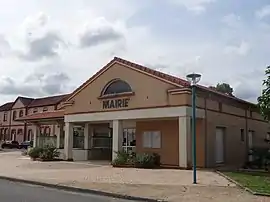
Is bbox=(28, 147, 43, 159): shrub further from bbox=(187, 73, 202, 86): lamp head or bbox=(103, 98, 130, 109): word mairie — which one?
bbox=(187, 73, 202, 86): lamp head

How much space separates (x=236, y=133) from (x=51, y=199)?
1714 cm

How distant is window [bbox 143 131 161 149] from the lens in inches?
925

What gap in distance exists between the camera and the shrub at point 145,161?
21125 mm

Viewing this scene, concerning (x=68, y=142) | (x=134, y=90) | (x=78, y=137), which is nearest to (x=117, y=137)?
(x=134, y=90)

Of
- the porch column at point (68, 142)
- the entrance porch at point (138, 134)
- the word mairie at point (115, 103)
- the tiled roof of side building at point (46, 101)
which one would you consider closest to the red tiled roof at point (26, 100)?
the tiled roof of side building at point (46, 101)

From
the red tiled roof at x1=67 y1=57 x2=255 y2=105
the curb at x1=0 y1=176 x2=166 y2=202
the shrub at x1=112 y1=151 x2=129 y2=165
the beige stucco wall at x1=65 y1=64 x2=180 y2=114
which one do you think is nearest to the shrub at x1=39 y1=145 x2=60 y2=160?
the beige stucco wall at x1=65 y1=64 x2=180 y2=114

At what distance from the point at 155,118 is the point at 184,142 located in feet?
8.00

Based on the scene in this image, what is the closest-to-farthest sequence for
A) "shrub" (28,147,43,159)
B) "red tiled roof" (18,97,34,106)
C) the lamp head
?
the lamp head < "shrub" (28,147,43,159) < "red tiled roof" (18,97,34,106)

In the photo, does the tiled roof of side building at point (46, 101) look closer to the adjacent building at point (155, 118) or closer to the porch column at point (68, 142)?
the adjacent building at point (155, 118)

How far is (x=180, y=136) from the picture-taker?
2070cm

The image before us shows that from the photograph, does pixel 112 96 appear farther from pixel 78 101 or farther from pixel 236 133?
pixel 236 133

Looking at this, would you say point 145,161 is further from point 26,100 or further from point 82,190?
point 26,100

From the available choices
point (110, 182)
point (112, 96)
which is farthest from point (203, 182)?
point (112, 96)

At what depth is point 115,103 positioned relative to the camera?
24.0 meters
